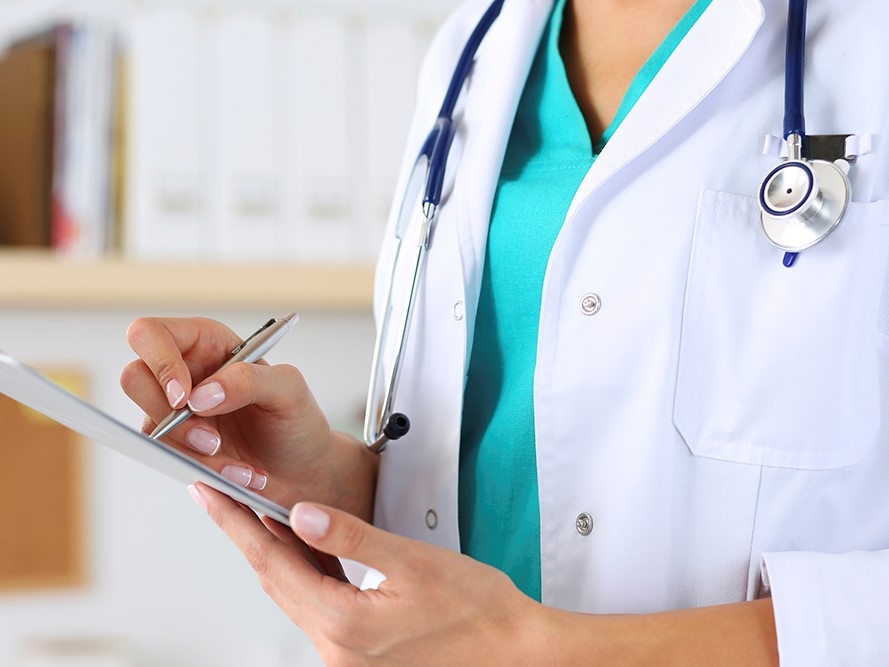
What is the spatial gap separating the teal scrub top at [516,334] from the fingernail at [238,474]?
0.19m

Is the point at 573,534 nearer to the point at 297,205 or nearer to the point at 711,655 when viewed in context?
the point at 711,655

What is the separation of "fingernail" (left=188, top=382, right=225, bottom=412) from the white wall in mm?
903

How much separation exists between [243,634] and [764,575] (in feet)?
3.75

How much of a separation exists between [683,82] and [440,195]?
251 mm

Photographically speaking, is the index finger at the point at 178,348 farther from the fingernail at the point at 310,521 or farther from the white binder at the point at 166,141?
the white binder at the point at 166,141

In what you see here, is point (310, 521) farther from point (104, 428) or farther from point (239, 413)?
point (239, 413)

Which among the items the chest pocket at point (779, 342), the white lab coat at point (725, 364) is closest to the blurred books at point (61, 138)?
the white lab coat at point (725, 364)

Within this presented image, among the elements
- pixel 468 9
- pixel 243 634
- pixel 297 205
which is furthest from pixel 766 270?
pixel 243 634

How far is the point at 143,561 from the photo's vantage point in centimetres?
157

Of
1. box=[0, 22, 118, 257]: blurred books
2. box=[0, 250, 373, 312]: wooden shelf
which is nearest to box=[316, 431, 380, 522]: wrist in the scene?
box=[0, 250, 373, 312]: wooden shelf

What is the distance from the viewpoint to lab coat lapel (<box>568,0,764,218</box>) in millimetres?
736

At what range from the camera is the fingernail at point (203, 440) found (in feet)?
2.38

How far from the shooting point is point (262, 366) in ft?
2.48

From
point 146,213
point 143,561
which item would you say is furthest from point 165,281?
point 143,561
